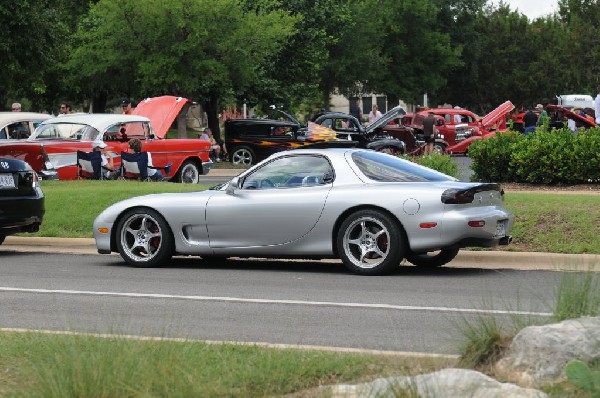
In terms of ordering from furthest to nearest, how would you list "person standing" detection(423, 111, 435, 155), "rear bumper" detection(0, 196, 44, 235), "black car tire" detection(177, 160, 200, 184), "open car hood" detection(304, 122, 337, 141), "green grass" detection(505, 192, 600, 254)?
"person standing" detection(423, 111, 435, 155)
"open car hood" detection(304, 122, 337, 141)
"black car tire" detection(177, 160, 200, 184)
"rear bumper" detection(0, 196, 44, 235)
"green grass" detection(505, 192, 600, 254)

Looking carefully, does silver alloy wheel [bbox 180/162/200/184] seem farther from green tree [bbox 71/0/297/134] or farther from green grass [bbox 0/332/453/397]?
green grass [bbox 0/332/453/397]

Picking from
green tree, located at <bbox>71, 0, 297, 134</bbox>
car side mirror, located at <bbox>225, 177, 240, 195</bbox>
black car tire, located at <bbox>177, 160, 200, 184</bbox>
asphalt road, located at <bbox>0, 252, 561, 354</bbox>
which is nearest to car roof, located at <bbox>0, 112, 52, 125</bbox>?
black car tire, located at <bbox>177, 160, 200, 184</bbox>

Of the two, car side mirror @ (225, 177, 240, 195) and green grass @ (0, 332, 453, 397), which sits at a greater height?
car side mirror @ (225, 177, 240, 195)

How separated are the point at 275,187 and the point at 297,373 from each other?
6.61m

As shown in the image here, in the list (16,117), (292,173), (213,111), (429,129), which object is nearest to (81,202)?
(292,173)

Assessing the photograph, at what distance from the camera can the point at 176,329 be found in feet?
29.3

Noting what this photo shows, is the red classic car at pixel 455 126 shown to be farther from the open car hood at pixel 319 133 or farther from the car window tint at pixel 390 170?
the car window tint at pixel 390 170

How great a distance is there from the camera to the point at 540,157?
812 inches

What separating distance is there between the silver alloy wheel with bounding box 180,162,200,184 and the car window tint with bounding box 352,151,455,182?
13245mm

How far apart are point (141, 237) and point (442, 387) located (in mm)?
8325

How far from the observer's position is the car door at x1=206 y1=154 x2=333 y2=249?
12.9m

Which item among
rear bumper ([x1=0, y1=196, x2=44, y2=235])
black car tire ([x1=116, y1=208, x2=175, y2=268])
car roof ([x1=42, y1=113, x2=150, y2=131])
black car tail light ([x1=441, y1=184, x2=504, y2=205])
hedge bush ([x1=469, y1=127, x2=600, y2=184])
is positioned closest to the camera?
black car tail light ([x1=441, y1=184, x2=504, y2=205])

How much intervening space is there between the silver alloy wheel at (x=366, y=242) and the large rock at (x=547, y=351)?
5738 mm

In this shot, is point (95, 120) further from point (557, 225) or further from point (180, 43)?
point (180, 43)
